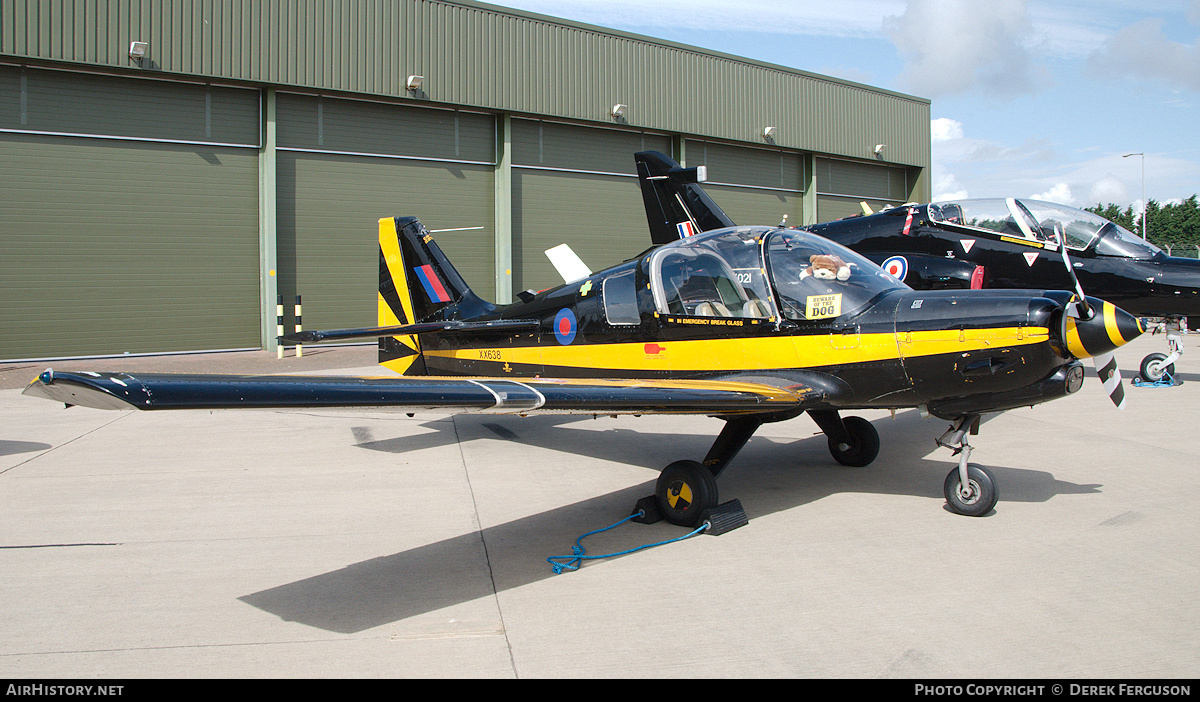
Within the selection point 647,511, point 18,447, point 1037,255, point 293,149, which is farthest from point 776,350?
point 293,149

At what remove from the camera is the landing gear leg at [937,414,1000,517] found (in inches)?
195

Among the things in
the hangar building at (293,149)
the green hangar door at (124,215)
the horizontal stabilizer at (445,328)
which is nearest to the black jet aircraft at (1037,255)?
the horizontal stabilizer at (445,328)

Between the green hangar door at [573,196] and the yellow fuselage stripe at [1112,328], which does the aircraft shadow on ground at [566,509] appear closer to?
the yellow fuselage stripe at [1112,328]

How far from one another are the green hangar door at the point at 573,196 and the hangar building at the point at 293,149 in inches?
2.3

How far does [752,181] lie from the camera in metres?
24.0

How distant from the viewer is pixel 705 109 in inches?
881

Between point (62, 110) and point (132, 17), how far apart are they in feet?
7.60

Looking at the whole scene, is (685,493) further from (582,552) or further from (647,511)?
(582,552)

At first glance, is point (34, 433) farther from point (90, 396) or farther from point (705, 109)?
point (705, 109)

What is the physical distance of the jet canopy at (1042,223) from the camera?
31.6 ft

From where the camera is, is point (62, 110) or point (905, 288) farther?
point (62, 110)

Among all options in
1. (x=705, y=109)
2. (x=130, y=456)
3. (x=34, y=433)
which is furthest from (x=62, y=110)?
Result: (x=705, y=109)

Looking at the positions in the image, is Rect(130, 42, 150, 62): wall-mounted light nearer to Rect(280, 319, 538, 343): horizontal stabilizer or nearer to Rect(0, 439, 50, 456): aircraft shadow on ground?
Rect(0, 439, 50, 456): aircraft shadow on ground

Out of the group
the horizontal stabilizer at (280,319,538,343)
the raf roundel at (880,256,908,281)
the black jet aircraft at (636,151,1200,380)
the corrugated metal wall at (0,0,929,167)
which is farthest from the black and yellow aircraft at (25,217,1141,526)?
the corrugated metal wall at (0,0,929,167)
